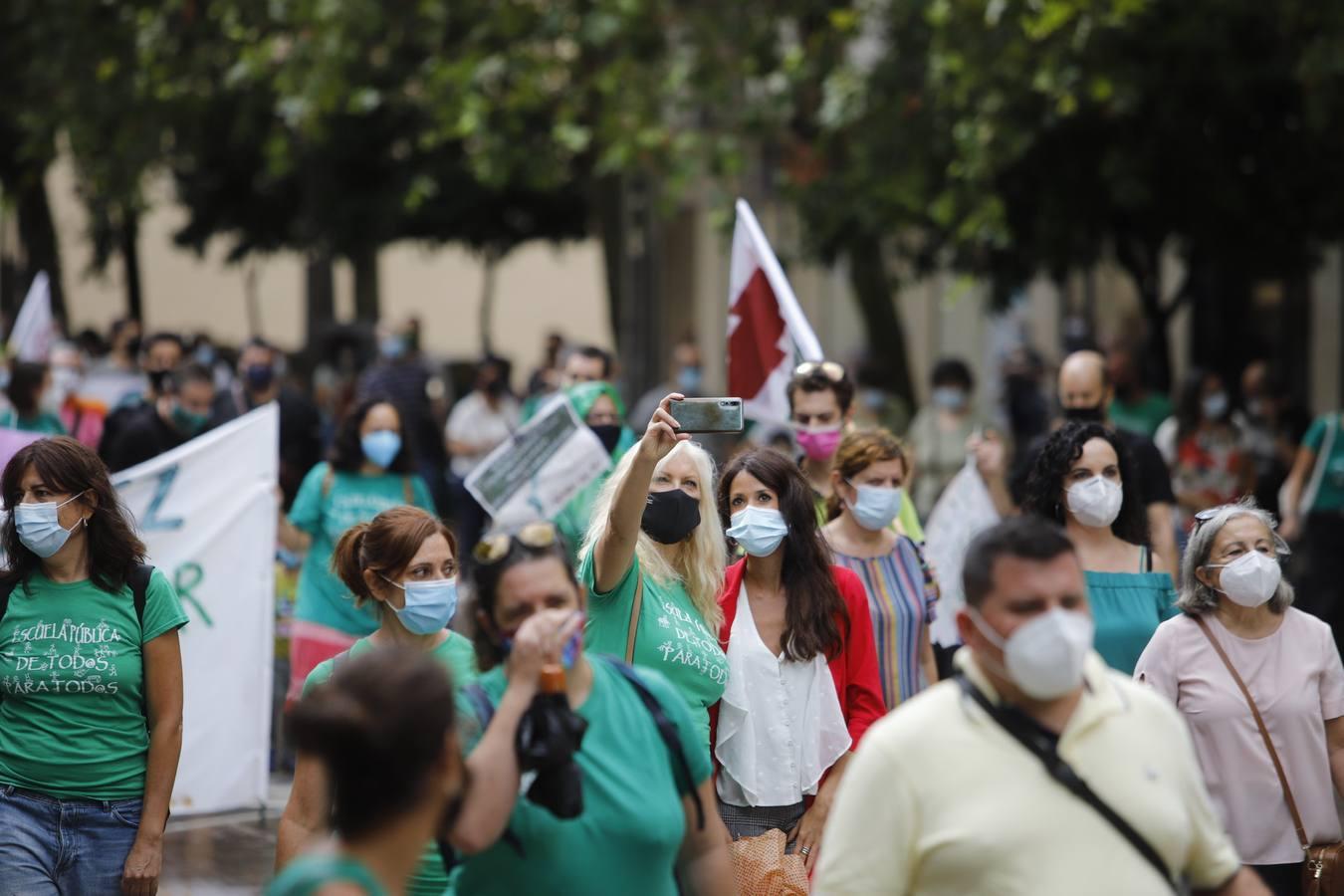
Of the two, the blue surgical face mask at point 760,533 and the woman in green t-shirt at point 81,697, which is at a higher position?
the blue surgical face mask at point 760,533

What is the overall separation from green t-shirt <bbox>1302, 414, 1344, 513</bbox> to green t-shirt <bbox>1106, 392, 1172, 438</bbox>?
2.46 meters

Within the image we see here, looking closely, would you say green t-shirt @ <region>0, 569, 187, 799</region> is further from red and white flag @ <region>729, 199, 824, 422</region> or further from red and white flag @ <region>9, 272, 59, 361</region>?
red and white flag @ <region>9, 272, 59, 361</region>

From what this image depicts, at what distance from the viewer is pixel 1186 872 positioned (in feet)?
12.1

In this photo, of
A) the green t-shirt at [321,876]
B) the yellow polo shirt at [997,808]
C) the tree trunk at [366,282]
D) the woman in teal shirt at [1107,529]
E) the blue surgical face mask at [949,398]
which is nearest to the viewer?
the green t-shirt at [321,876]

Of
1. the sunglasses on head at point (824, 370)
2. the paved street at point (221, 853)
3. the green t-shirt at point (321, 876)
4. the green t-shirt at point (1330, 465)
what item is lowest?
the paved street at point (221, 853)

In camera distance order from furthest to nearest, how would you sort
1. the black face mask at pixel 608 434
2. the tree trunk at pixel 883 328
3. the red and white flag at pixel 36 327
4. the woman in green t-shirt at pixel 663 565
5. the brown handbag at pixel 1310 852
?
the tree trunk at pixel 883 328 < the red and white flag at pixel 36 327 < the black face mask at pixel 608 434 < the brown handbag at pixel 1310 852 < the woman in green t-shirt at pixel 663 565

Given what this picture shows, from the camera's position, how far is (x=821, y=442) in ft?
25.1

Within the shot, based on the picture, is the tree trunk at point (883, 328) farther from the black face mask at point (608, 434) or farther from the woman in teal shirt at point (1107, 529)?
the woman in teal shirt at point (1107, 529)

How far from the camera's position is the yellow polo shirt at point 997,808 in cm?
343

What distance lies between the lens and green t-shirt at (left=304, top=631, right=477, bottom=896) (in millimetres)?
4477

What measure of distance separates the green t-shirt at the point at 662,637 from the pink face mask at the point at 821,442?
237 centimetres

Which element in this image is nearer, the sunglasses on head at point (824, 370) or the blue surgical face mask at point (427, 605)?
the blue surgical face mask at point (427, 605)

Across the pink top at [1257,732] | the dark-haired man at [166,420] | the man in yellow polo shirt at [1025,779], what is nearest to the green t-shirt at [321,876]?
the man in yellow polo shirt at [1025,779]

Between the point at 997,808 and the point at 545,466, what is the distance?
5.61 metres
